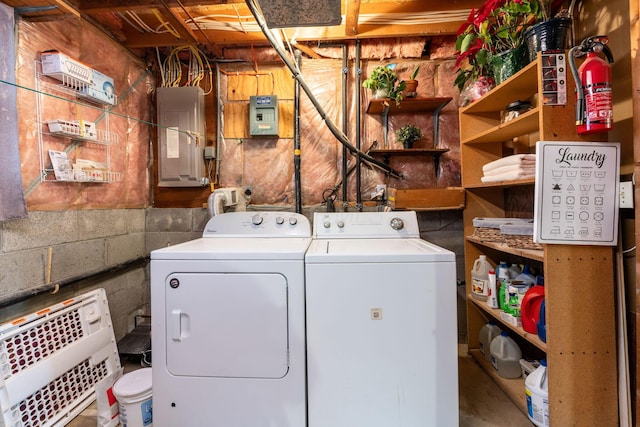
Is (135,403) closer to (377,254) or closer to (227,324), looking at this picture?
(227,324)

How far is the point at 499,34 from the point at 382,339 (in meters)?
1.72

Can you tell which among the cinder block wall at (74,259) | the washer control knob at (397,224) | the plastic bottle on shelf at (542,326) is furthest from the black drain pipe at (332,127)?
the cinder block wall at (74,259)

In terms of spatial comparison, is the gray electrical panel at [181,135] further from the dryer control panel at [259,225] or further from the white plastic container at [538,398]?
the white plastic container at [538,398]

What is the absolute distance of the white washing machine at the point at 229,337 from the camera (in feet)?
4.45

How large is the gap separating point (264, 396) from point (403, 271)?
87cm

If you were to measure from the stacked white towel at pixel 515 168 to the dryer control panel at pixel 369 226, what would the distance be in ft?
1.77

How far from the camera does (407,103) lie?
7.48ft

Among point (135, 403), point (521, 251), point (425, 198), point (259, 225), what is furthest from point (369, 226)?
point (135, 403)

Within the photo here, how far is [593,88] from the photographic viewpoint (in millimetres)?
1238

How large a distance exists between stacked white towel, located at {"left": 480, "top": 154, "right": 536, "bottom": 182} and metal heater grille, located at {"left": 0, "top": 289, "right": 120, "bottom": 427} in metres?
2.64

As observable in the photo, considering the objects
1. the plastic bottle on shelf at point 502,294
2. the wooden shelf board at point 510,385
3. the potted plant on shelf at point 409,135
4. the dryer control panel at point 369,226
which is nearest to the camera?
the wooden shelf board at point 510,385

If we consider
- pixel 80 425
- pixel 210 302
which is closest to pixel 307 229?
pixel 210 302

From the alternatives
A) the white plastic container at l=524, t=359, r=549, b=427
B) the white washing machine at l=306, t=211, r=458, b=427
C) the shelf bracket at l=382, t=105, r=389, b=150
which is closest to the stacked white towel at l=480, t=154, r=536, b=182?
the white washing machine at l=306, t=211, r=458, b=427

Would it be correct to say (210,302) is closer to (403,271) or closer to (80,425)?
(403,271)
